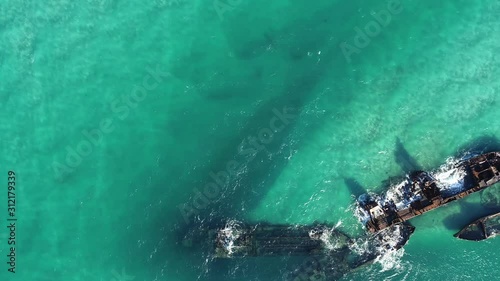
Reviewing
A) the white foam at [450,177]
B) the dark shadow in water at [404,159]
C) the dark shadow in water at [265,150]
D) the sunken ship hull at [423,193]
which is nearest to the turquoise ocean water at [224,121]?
the dark shadow in water at [265,150]

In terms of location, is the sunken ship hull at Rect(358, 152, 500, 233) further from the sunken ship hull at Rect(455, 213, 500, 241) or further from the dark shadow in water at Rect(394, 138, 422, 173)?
the sunken ship hull at Rect(455, 213, 500, 241)

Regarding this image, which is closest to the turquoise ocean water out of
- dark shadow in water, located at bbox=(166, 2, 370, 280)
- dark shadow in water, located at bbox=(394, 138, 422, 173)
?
dark shadow in water, located at bbox=(166, 2, 370, 280)

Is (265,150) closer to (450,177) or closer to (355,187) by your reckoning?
(355,187)

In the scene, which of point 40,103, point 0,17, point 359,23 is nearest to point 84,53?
point 40,103

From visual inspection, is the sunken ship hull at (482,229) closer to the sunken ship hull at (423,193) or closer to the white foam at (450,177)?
the sunken ship hull at (423,193)

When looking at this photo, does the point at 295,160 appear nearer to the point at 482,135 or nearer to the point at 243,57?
the point at 243,57

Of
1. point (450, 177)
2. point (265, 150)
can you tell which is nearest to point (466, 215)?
point (450, 177)
